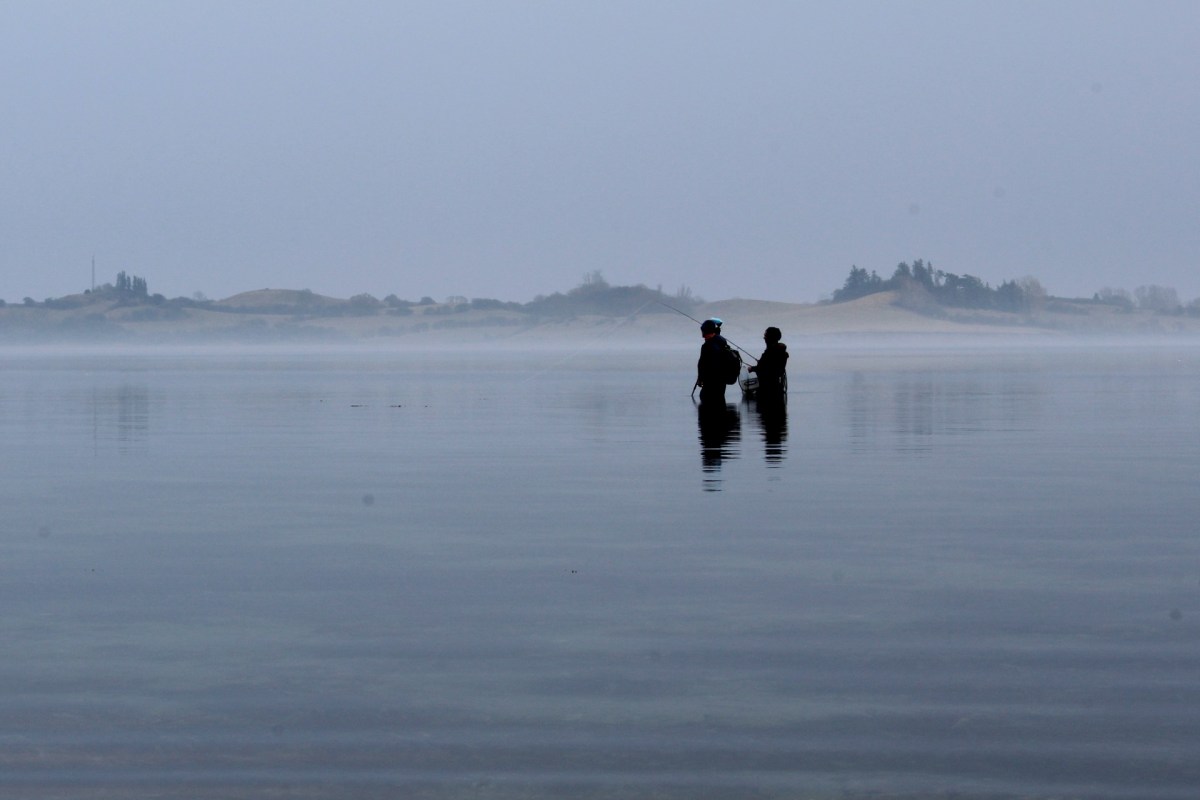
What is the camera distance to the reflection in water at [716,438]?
71.6 ft

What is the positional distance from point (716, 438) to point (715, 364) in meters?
3.22

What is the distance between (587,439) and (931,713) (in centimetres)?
2134

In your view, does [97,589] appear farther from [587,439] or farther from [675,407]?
[675,407]

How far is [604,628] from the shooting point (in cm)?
1063

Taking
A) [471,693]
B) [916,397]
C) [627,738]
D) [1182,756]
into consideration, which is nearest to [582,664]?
[471,693]

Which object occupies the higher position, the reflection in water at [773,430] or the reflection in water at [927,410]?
the reflection in water at [773,430]

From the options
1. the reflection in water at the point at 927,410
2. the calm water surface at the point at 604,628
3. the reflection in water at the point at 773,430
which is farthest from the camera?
the reflection in water at the point at 927,410

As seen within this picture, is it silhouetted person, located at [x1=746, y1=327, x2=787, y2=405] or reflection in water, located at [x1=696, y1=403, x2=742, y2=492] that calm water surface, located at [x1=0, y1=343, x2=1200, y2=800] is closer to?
reflection in water, located at [x1=696, y1=403, x2=742, y2=492]

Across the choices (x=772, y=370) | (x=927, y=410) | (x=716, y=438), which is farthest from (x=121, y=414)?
(x=927, y=410)

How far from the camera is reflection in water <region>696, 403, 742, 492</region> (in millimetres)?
21822

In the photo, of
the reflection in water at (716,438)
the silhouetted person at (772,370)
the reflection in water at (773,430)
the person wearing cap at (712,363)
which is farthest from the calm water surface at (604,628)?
the silhouetted person at (772,370)

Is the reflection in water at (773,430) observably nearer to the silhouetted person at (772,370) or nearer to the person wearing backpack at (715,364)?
the silhouetted person at (772,370)

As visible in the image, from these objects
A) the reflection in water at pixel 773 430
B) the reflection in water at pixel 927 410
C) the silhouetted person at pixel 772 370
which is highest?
the silhouetted person at pixel 772 370

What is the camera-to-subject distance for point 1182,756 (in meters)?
7.48
